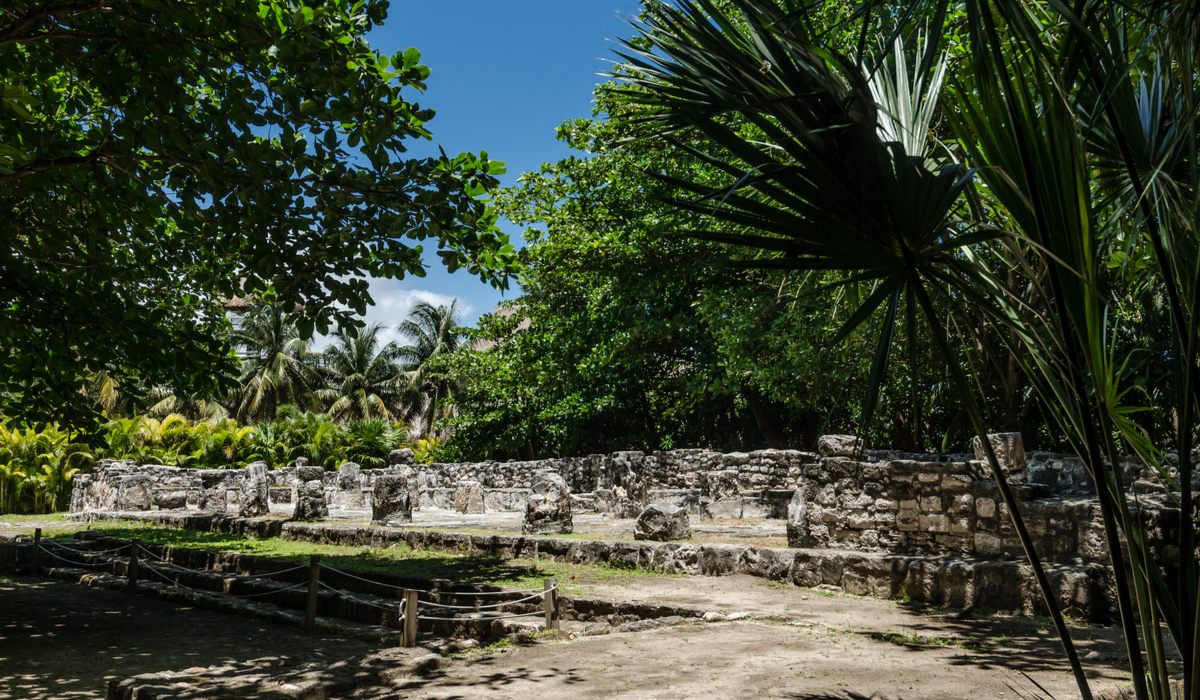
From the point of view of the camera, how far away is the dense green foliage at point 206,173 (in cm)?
487

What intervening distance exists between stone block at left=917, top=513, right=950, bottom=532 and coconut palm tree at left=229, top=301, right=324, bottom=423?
31081 millimetres

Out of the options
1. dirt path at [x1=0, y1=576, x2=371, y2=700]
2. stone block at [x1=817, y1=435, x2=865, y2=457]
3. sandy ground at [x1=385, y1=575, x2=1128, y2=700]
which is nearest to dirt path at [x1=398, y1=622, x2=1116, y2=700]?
sandy ground at [x1=385, y1=575, x2=1128, y2=700]

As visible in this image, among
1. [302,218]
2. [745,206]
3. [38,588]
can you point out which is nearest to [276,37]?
[302,218]

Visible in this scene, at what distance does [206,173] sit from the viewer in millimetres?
4832

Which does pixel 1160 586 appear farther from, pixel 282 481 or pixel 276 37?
pixel 282 481

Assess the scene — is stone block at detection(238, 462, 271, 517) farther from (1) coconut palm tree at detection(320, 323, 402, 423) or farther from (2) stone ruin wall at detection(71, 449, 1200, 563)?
→ (1) coconut palm tree at detection(320, 323, 402, 423)

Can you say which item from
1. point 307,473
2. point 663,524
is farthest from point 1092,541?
point 307,473

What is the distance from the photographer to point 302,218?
5.37m

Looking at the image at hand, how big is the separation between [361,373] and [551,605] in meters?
33.4

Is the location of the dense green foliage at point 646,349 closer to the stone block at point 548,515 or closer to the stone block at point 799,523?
the stone block at point 799,523

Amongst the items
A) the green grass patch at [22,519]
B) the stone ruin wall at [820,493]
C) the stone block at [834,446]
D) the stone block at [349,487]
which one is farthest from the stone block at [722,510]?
the green grass patch at [22,519]

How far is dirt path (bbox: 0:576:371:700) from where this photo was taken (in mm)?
5211

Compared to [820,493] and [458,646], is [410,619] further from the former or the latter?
[820,493]

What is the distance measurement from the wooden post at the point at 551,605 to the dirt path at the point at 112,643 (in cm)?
150
